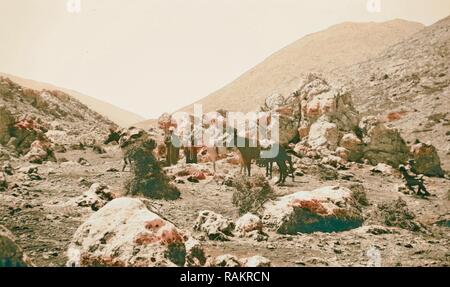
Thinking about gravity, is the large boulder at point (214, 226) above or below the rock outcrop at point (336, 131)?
below

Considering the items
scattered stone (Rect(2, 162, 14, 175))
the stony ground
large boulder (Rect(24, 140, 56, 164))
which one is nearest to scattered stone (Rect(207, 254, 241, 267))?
the stony ground

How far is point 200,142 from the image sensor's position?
21578 millimetres

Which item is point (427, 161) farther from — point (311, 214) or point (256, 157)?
point (311, 214)

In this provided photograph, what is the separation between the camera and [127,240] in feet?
31.0

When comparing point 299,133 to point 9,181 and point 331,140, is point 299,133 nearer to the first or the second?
point 331,140

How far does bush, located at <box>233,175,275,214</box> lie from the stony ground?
14.9 inches

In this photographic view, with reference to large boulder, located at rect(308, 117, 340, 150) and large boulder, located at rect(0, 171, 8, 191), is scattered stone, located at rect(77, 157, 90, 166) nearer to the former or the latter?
large boulder, located at rect(0, 171, 8, 191)

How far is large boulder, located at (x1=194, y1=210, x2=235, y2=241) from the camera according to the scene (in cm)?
1217

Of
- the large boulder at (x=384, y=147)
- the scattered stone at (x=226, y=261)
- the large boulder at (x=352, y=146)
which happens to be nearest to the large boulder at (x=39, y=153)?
the scattered stone at (x=226, y=261)

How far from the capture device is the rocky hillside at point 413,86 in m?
24.1

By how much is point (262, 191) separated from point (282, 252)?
2.95 m

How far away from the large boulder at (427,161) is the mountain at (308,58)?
124 ft

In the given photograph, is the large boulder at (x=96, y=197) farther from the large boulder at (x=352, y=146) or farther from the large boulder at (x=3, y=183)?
the large boulder at (x=352, y=146)
